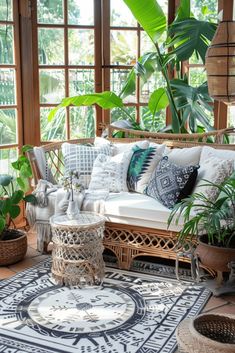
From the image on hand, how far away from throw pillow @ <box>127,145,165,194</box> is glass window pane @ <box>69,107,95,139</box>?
38.6 inches

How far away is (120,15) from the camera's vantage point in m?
4.61

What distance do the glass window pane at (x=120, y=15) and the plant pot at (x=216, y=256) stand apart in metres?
2.62

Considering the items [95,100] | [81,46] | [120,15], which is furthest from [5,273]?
[120,15]

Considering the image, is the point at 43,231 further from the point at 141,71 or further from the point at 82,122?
the point at 141,71

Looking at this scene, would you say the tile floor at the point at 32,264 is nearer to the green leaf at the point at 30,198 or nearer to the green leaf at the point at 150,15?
the green leaf at the point at 30,198

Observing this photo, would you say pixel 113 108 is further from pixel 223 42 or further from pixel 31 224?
pixel 223 42

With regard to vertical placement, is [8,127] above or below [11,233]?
above

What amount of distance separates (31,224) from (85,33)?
1.99 metres

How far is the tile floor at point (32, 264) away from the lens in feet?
9.57

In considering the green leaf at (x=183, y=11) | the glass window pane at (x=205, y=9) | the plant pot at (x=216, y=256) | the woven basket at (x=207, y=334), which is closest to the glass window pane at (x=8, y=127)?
the green leaf at (x=183, y=11)

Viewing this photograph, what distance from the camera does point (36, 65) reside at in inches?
176

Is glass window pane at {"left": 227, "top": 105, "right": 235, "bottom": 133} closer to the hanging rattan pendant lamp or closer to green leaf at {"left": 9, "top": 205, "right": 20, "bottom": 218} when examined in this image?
the hanging rattan pendant lamp

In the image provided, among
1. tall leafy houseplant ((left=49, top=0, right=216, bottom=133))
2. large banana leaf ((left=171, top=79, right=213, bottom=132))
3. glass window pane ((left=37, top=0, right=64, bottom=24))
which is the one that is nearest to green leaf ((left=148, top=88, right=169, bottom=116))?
tall leafy houseplant ((left=49, top=0, right=216, bottom=133))

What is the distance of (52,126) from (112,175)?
1.08m
